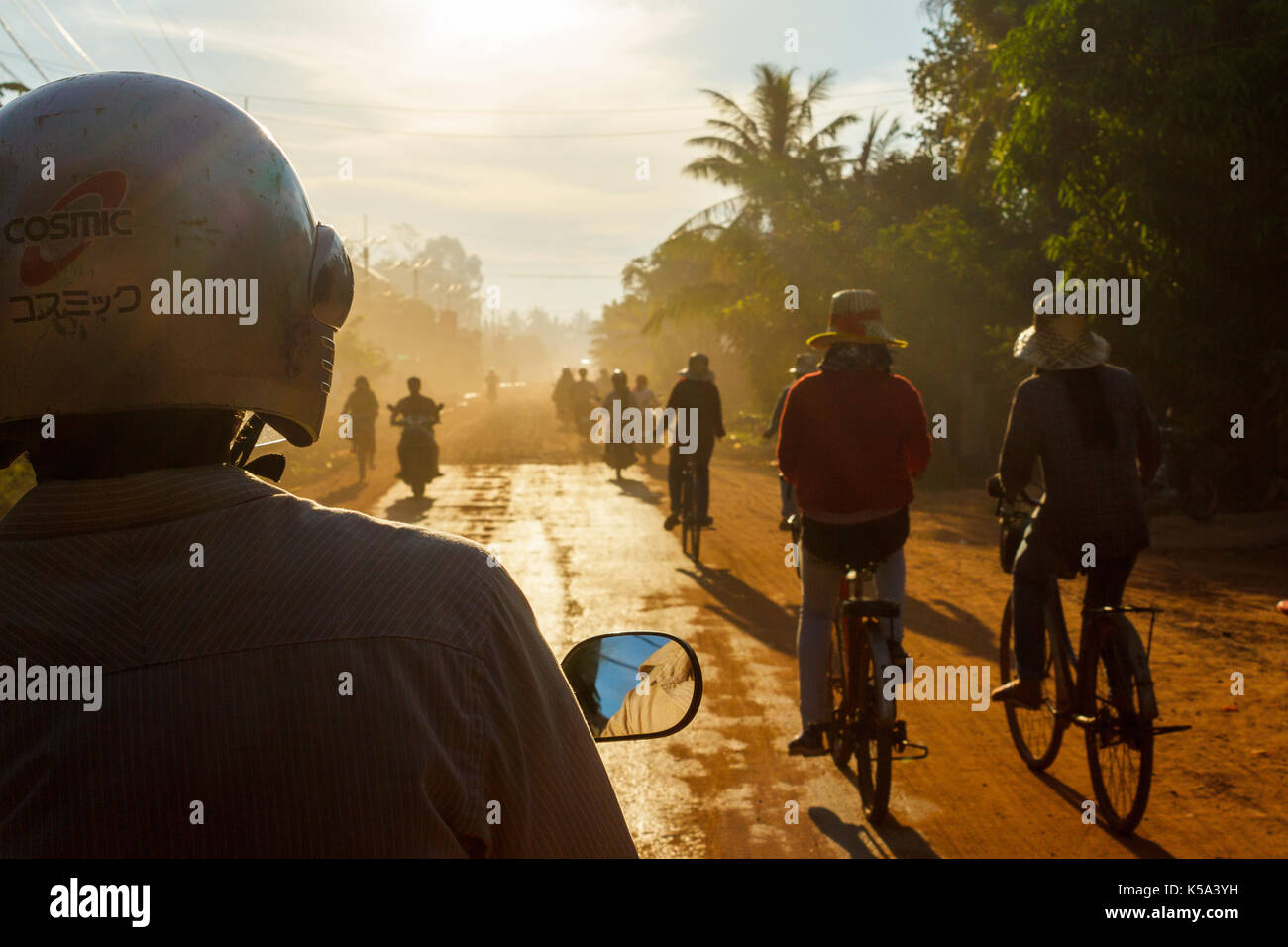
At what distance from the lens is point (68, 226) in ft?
4.23

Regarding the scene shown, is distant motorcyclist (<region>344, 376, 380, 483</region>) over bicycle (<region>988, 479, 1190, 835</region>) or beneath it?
over

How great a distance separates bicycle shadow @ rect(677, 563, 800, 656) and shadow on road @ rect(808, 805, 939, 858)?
3.23 meters

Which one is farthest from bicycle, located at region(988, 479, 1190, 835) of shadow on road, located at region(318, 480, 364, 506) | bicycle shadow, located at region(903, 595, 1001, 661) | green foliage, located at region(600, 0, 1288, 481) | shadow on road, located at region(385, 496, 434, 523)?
shadow on road, located at region(318, 480, 364, 506)

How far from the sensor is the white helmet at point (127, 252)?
1299 mm

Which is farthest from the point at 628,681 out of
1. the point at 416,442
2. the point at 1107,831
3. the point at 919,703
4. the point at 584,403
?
the point at 584,403

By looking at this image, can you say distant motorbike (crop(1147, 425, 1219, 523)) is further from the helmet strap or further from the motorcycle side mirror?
the helmet strap

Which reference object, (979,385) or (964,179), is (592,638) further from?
(964,179)

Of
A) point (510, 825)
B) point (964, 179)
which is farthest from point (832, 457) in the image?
point (964, 179)

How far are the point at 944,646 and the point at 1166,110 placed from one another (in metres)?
7.62

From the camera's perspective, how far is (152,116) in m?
1.36

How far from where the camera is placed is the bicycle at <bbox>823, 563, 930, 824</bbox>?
5.12 m

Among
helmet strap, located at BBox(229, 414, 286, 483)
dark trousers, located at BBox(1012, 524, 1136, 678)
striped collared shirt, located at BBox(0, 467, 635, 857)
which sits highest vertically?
helmet strap, located at BBox(229, 414, 286, 483)

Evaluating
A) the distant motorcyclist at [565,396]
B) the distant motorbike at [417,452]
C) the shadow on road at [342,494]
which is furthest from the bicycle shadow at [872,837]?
the distant motorcyclist at [565,396]

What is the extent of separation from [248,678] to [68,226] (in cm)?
53
